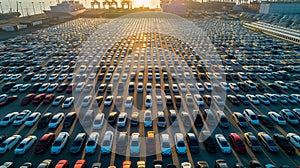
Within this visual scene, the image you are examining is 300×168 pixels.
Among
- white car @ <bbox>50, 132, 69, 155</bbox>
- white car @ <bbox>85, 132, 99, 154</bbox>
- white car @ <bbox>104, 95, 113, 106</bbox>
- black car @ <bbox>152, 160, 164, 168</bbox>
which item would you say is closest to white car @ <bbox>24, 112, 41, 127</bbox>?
white car @ <bbox>50, 132, 69, 155</bbox>

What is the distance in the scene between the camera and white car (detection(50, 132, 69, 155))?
19031 millimetres

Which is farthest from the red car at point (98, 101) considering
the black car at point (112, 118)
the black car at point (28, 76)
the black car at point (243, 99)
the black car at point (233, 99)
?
the black car at point (243, 99)

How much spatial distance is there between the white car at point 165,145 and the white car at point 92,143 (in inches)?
265

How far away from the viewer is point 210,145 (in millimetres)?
19594

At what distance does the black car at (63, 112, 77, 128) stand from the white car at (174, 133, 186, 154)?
12.7 meters

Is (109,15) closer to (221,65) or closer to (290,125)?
(221,65)

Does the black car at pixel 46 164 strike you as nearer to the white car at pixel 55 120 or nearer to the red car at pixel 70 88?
the white car at pixel 55 120

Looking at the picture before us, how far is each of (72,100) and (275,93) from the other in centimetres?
3155

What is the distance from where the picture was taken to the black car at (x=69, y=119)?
76.2ft

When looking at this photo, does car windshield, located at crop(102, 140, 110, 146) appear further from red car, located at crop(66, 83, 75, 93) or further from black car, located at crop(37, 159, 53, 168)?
red car, located at crop(66, 83, 75, 93)

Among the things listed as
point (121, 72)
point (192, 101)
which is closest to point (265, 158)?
point (192, 101)

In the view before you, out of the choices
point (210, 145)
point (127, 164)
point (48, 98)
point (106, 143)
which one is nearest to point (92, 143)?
point (106, 143)

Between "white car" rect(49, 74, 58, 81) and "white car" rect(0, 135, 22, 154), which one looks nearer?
"white car" rect(0, 135, 22, 154)

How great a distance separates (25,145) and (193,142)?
16.9 metres
